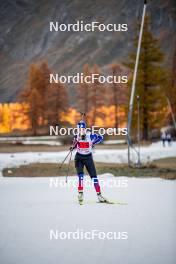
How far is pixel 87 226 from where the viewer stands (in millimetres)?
6797

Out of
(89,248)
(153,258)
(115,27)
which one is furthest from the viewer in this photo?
(115,27)

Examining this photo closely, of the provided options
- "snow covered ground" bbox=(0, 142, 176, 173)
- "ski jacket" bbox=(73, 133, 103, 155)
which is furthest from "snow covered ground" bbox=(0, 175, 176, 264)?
"snow covered ground" bbox=(0, 142, 176, 173)

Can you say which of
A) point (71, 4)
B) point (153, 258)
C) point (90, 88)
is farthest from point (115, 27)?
point (90, 88)

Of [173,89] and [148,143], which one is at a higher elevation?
[173,89]

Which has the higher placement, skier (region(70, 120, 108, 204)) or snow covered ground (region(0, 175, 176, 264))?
skier (region(70, 120, 108, 204))

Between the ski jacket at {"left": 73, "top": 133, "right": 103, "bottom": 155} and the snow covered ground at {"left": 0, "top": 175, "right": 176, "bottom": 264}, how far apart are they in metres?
1.02

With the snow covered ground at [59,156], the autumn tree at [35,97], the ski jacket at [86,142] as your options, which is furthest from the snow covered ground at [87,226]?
the autumn tree at [35,97]

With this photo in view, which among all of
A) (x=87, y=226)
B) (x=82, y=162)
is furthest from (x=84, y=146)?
(x=87, y=226)

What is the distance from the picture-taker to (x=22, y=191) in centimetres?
1218

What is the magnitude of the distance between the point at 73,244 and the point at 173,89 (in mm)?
28157

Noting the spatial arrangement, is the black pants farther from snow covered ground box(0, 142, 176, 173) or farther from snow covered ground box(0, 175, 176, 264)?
snow covered ground box(0, 142, 176, 173)

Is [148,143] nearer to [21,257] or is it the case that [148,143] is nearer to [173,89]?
[173,89]

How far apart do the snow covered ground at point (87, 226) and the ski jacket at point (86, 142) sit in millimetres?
1024

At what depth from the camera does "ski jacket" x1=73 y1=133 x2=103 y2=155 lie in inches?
340
